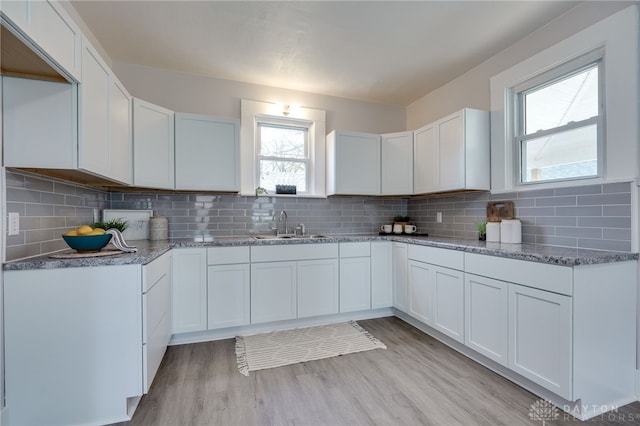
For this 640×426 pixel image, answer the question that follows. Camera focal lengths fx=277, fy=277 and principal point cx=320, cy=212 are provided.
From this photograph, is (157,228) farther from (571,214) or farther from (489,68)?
(489,68)

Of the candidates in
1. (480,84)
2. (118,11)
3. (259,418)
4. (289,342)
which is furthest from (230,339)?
(480,84)

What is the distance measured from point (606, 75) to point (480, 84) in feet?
3.56

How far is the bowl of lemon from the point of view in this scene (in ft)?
5.41

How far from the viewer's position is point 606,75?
188cm

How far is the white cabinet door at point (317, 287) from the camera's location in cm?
→ 277

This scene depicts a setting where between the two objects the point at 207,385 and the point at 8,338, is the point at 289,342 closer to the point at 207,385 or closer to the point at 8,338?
the point at 207,385

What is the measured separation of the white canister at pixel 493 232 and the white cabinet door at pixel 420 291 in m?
0.58

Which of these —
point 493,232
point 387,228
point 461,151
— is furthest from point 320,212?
Result: point 493,232

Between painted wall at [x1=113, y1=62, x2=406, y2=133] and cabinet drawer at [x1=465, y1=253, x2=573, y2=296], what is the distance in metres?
2.33

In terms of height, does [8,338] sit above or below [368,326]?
above

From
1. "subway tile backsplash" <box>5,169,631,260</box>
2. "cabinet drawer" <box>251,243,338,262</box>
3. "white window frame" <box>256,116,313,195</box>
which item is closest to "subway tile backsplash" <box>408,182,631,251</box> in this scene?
"subway tile backsplash" <box>5,169,631,260</box>

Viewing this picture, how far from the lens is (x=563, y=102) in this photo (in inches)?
87.8

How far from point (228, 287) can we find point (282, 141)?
184 centimetres

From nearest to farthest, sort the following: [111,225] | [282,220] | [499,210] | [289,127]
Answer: [111,225], [499,210], [282,220], [289,127]
